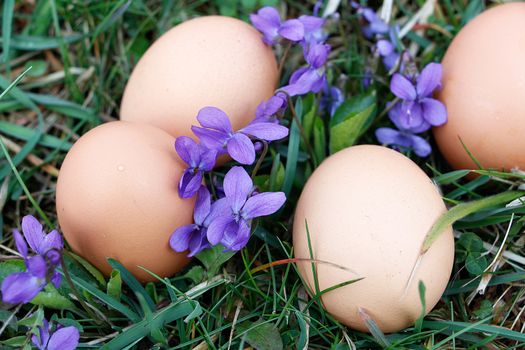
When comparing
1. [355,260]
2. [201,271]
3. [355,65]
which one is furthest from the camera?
[355,65]

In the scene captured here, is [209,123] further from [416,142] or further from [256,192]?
[416,142]

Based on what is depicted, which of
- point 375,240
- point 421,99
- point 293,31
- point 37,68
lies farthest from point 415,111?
point 37,68

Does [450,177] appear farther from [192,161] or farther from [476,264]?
[192,161]

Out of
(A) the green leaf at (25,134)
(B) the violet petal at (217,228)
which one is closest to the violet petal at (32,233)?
(B) the violet petal at (217,228)

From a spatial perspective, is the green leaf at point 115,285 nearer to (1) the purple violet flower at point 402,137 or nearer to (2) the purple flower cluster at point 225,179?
(2) the purple flower cluster at point 225,179

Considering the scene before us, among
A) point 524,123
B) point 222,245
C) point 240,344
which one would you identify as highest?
point 524,123

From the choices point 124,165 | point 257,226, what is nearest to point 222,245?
point 257,226

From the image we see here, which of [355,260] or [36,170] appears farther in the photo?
[36,170]

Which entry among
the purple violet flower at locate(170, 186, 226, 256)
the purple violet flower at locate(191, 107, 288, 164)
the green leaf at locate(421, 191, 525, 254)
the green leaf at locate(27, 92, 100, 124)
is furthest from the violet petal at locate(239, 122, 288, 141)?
the green leaf at locate(27, 92, 100, 124)

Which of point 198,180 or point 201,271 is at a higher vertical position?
point 198,180
